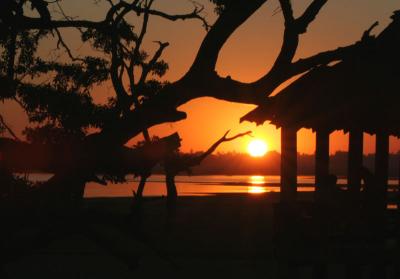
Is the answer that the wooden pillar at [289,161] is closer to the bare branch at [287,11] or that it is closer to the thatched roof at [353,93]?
the thatched roof at [353,93]

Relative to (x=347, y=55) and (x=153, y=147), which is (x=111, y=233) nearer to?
(x=153, y=147)

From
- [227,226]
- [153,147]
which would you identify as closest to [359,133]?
[153,147]

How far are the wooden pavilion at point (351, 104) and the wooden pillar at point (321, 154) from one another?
3.4 inches

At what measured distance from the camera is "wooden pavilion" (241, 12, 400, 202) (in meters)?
9.70

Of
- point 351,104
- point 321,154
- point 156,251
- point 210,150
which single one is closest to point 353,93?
point 351,104

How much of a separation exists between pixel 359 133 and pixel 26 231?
7.74 meters

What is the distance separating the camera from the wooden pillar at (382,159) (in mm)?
10469

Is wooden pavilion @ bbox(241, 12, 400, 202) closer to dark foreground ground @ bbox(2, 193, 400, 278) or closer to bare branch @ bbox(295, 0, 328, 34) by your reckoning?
bare branch @ bbox(295, 0, 328, 34)

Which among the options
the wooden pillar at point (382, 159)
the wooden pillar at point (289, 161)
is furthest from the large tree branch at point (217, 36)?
the wooden pillar at point (289, 161)

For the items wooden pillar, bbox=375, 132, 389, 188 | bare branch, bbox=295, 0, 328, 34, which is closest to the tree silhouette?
bare branch, bbox=295, 0, 328, 34

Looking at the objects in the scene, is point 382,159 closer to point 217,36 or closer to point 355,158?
point 355,158

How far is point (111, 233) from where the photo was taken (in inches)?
166

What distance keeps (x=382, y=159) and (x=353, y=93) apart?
128 cm

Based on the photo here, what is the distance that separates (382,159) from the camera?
34.9 feet
